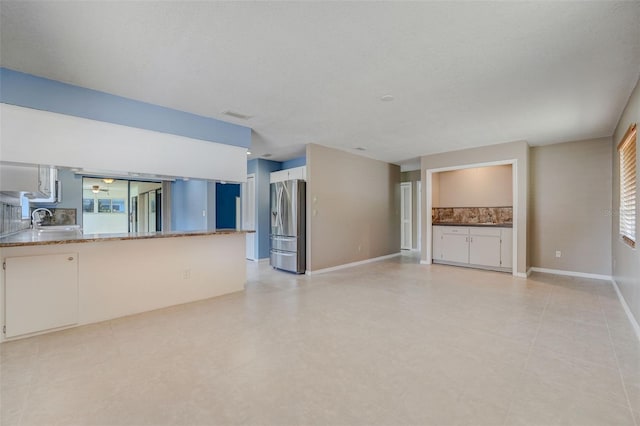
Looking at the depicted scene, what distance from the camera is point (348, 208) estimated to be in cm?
616

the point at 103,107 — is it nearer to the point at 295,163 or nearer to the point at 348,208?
the point at 295,163

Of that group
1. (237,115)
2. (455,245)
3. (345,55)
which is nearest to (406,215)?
(455,245)

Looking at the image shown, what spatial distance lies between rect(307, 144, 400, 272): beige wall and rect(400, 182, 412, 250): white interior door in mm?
974

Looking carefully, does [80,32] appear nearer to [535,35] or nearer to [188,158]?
[188,158]

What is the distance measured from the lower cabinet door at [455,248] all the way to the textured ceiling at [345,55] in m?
2.73

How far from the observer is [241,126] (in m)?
4.30

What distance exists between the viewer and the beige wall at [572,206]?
16.2ft

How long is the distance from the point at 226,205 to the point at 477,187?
601 centimetres

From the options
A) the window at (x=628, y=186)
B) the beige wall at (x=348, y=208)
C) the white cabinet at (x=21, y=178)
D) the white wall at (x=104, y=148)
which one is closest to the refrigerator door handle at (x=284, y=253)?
the beige wall at (x=348, y=208)

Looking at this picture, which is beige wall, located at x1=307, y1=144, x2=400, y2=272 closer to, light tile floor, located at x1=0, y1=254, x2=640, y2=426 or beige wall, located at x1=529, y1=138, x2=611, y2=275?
light tile floor, located at x1=0, y1=254, x2=640, y2=426

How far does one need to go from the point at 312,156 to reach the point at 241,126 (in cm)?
152

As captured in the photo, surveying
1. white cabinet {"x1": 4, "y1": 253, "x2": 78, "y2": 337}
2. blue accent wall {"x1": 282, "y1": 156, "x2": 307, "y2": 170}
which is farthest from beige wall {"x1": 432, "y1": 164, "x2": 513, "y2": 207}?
white cabinet {"x1": 4, "y1": 253, "x2": 78, "y2": 337}

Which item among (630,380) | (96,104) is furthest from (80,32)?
(630,380)

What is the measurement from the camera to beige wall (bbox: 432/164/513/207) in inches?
237
